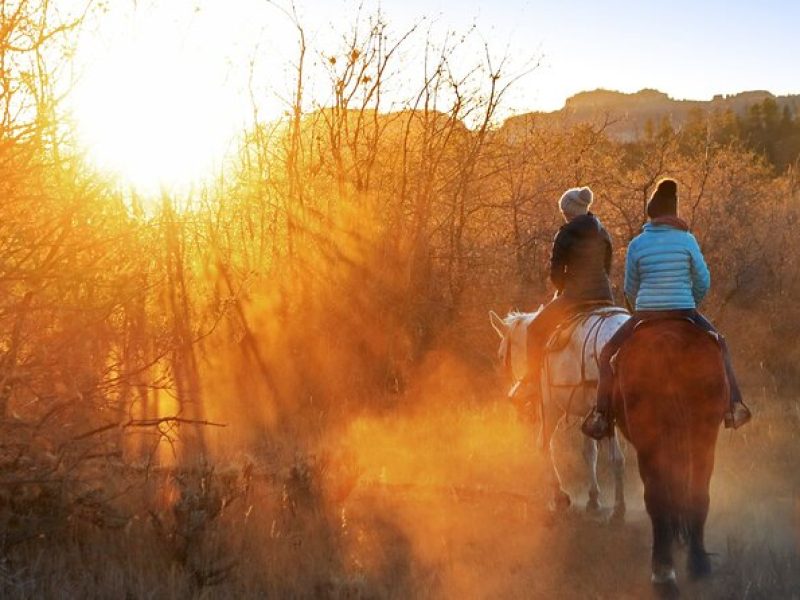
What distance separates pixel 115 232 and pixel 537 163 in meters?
12.2

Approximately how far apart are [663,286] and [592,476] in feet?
9.34

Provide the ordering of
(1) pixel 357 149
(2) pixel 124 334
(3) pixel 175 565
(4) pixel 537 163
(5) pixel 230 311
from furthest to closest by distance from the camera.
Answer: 1. (4) pixel 537 163
2. (1) pixel 357 149
3. (5) pixel 230 311
4. (2) pixel 124 334
5. (3) pixel 175 565

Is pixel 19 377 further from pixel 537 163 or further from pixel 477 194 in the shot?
pixel 537 163

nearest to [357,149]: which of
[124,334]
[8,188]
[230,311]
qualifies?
[230,311]

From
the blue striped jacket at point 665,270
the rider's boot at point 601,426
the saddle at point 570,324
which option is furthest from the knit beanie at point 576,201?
the rider's boot at point 601,426

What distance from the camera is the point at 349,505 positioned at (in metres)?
8.27

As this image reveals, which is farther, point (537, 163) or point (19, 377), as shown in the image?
point (537, 163)

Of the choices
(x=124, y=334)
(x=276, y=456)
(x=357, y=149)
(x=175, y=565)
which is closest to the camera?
(x=175, y=565)

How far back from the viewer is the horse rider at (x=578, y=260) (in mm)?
8664

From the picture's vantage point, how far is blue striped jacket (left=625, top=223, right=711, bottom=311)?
260 inches

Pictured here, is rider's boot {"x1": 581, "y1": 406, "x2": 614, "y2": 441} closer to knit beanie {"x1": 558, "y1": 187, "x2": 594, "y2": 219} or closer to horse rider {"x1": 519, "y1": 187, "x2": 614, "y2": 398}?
horse rider {"x1": 519, "y1": 187, "x2": 614, "y2": 398}

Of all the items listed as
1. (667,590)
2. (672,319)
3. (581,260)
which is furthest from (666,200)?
(667,590)

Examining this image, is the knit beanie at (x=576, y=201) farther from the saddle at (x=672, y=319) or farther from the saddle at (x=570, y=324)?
the saddle at (x=672, y=319)

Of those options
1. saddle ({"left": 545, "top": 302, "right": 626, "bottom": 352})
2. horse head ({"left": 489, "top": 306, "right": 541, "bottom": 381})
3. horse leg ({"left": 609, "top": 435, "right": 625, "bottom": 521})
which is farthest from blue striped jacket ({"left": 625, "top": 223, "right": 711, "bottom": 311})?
horse head ({"left": 489, "top": 306, "right": 541, "bottom": 381})
